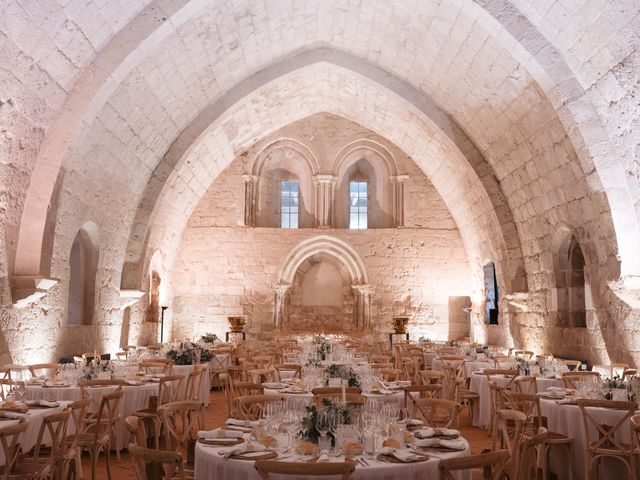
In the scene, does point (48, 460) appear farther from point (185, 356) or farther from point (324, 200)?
point (324, 200)

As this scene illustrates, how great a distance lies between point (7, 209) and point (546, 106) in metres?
6.79

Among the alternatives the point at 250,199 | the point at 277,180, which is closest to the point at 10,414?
the point at 250,199

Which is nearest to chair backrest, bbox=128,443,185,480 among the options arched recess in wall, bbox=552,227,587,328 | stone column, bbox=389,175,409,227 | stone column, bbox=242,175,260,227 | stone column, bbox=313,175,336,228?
arched recess in wall, bbox=552,227,587,328

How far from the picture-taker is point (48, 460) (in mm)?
4184

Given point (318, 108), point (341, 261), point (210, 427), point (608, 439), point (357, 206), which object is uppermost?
point (318, 108)

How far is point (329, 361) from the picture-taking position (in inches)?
313

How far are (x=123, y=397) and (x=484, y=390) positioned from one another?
4.00m

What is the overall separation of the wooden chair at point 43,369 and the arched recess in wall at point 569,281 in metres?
7.31

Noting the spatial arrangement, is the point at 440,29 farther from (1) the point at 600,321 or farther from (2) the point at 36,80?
(2) the point at 36,80

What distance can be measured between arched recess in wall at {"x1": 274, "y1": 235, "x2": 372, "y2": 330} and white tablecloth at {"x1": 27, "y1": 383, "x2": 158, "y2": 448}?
29.1 ft

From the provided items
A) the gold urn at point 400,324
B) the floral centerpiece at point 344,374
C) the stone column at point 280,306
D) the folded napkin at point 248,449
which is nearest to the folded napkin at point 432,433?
the folded napkin at point 248,449

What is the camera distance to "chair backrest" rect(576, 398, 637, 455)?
4586mm

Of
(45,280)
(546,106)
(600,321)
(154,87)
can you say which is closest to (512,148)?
(546,106)

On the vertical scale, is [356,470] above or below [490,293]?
below
